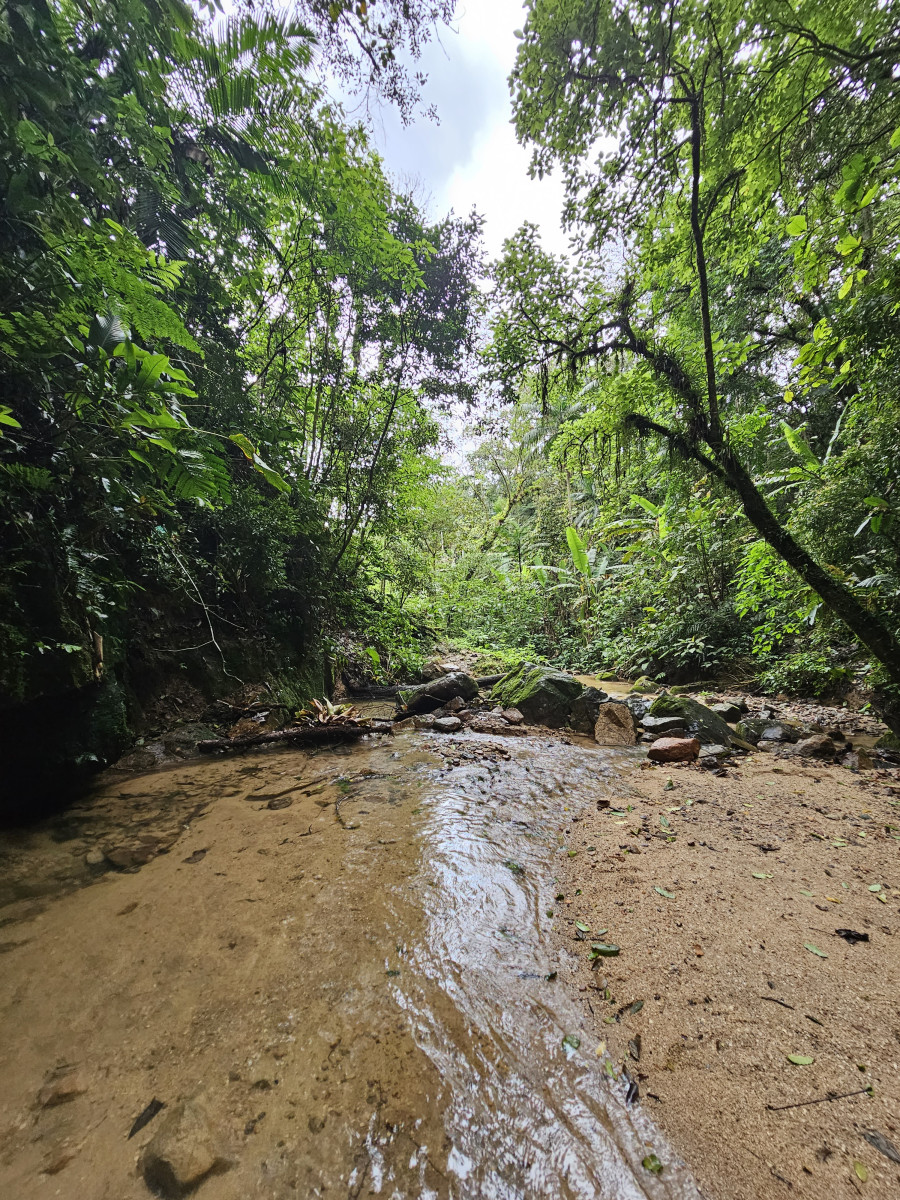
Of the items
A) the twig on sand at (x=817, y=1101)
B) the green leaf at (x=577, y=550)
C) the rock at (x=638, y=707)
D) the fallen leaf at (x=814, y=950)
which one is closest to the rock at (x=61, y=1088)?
the twig on sand at (x=817, y=1101)

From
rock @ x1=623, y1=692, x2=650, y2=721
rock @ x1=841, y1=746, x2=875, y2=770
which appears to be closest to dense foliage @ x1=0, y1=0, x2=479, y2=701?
rock @ x1=623, y1=692, x2=650, y2=721

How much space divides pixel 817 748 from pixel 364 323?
836 centimetres

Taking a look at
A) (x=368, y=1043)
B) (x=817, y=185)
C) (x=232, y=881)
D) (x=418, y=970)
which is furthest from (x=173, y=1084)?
(x=817, y=185)

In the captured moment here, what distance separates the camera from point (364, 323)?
7.09 meters

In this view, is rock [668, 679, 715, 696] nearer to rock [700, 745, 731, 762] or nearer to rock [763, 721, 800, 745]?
rock [763, 721, 800, 745]

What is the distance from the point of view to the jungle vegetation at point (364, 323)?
109 inches

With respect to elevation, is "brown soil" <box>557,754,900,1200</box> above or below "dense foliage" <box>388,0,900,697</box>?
below

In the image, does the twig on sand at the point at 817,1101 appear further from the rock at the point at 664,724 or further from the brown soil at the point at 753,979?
the rock at the point at 664,724

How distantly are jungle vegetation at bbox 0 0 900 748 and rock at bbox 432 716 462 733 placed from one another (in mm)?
2431

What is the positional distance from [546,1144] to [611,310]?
242 inches

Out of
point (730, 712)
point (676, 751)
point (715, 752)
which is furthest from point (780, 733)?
point (676, 751)

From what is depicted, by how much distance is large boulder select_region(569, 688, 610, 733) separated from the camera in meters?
5.85

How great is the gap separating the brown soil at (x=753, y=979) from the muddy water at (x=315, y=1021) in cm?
15

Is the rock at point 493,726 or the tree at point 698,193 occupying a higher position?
the tree at point 698,193
